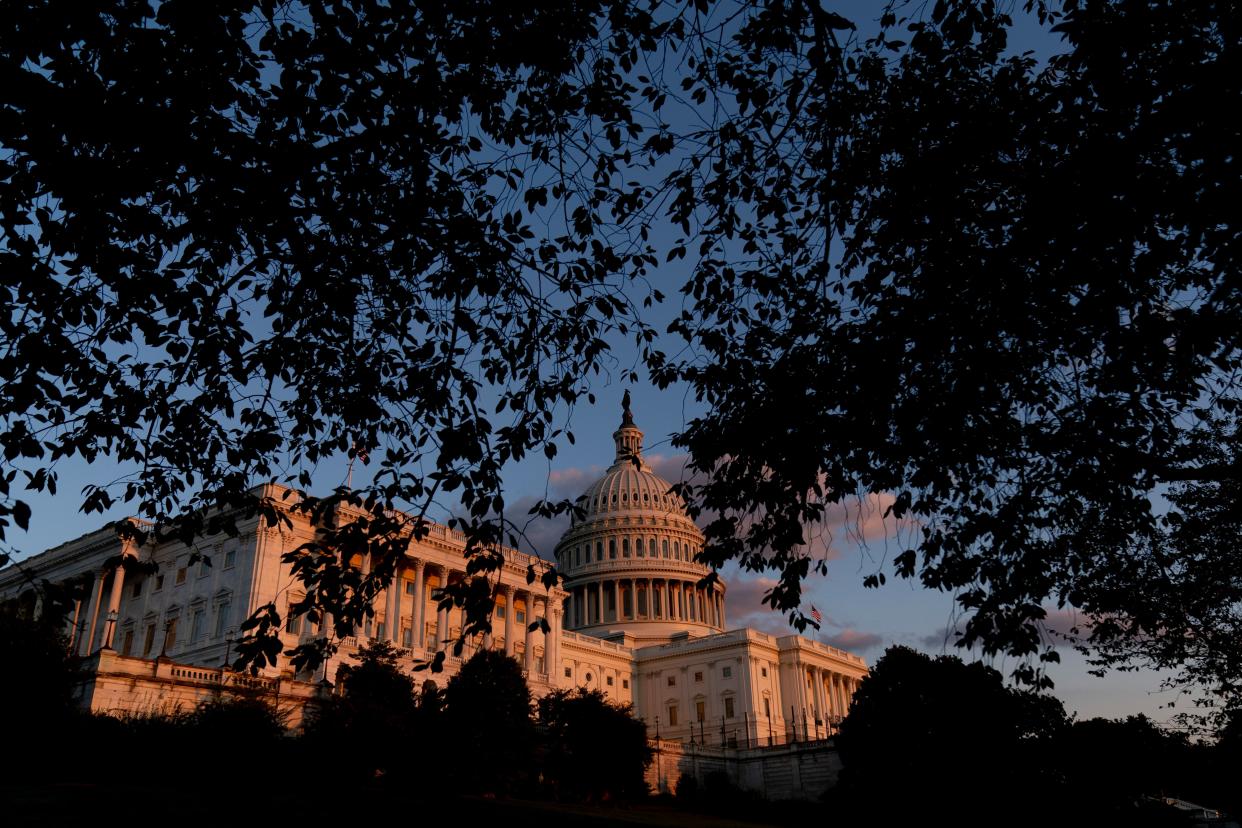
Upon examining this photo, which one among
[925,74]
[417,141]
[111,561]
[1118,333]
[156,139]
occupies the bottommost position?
[111,561]

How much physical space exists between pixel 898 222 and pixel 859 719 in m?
42.7

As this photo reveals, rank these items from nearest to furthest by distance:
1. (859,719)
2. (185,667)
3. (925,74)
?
(925,74), (185,667), (859,719)

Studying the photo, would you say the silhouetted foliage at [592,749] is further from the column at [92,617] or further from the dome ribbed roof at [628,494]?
the dome ribbed roof at [628,494]

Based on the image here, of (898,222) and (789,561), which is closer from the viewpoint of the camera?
(898,222)

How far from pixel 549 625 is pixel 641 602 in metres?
74.4

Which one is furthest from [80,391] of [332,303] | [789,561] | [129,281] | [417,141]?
[789,561]

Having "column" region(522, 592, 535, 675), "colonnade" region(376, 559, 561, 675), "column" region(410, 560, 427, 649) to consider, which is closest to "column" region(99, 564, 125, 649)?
"colonnade" region(376, 559, 561, 675)

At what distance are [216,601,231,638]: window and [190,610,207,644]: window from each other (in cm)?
119

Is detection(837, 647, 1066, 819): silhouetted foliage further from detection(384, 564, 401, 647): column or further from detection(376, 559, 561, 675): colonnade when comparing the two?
detection(384, 564, 401, 647): column

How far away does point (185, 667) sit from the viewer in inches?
1682

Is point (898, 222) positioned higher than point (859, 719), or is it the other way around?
point (898, 222)

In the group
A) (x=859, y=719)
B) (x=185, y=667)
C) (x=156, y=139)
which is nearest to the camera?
(x=156, y=139)

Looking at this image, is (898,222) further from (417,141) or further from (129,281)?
(129,281)

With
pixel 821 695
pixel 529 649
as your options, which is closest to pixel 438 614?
pixel 529 649
